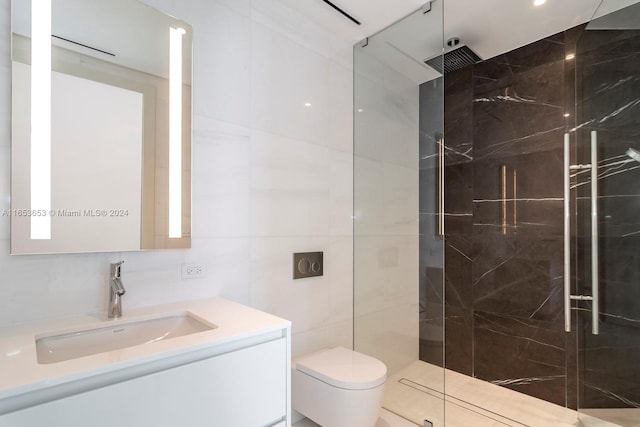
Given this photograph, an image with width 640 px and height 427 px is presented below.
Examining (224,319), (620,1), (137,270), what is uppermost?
(620,1)

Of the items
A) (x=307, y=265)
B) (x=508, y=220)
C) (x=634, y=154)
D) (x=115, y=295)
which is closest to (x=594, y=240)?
(x=634, y=154)

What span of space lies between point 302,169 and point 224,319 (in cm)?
104

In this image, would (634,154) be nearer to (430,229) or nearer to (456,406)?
(430,229)

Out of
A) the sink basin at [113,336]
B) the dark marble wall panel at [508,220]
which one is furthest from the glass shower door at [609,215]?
the sink basin at [113,336]

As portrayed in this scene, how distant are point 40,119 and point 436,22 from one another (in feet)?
6.31

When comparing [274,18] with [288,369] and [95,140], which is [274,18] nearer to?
[95,140]

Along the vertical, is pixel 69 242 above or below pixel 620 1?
below

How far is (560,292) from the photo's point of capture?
2.24 m

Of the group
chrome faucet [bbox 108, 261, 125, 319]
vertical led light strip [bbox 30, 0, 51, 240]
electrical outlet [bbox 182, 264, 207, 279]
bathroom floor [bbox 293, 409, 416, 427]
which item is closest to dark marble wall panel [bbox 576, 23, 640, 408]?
bathroom floor [bbox 293, 409, 416, 427]

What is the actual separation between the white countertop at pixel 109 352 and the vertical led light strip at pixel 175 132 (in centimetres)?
37

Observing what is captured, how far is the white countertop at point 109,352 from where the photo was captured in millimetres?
740

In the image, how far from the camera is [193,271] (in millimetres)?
1484

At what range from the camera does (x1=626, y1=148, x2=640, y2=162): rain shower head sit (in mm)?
1508

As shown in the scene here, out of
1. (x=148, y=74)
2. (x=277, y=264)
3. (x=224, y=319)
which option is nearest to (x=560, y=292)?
(x=277, y=264)
